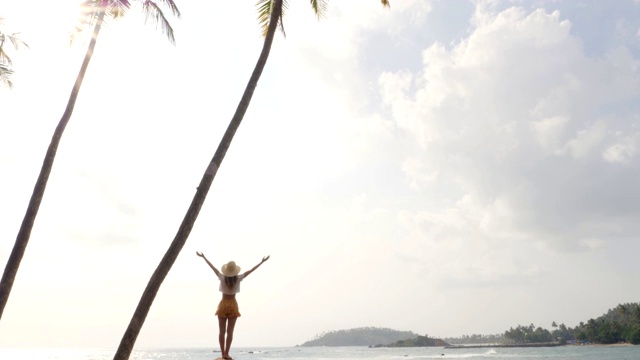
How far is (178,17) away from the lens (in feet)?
51.8

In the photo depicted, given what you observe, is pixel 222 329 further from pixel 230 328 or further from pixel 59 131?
pixel 59 131

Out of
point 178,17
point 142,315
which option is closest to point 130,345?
point 142,315

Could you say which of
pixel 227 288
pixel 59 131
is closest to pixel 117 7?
pixel 59 131

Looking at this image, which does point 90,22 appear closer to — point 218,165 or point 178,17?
point 178,17

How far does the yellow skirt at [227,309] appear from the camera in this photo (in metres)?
10.6

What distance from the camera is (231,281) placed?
35.3ft

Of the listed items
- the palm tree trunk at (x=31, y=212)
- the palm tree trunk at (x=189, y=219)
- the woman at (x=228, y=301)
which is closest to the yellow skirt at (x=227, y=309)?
the woman at (x=228, y=301)

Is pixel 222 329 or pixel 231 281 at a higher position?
pixel 231 281

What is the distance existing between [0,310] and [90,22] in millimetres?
7595

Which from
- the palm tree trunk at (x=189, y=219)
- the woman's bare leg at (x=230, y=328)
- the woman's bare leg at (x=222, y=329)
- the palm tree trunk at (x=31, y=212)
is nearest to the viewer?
the palm tree trunk at (x=189, y=219)

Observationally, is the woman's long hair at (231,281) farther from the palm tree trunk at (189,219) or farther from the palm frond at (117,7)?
the palm frond at (117,7)

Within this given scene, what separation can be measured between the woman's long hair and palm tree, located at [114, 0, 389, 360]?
111cm

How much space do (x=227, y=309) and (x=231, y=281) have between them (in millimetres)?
506

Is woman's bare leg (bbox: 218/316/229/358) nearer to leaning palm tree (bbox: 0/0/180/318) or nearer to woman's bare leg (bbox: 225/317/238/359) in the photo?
woman's bare leg (bbox: 225/317/238/359)
